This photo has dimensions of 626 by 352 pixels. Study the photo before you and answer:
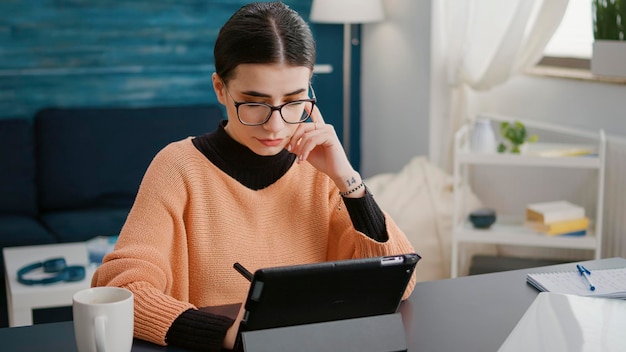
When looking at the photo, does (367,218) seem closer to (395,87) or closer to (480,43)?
(480,43)

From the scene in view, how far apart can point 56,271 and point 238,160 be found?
4.51 ft

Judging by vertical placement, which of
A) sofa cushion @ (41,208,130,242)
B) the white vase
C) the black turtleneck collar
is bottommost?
sofa cushion @ (41,208,130,242)

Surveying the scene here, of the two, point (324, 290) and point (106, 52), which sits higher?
point (106, 52)

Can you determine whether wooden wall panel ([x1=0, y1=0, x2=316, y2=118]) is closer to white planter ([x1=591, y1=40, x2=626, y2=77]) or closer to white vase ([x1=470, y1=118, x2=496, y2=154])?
white vase ([x1=470, y1=118, x2=496, y2=154])

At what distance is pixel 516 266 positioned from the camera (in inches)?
139

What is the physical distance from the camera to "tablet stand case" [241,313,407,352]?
49.1 inches

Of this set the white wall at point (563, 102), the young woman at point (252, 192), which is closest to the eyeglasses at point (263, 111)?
the young woman at point (252, 192)

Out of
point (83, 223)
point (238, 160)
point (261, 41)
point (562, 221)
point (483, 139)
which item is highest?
point (261, 41)

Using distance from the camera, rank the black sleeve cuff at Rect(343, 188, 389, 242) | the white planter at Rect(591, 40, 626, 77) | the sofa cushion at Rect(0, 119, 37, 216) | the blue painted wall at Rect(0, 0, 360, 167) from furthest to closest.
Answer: the blue painted wall at Rect(0, 0, 360, 167) → the sofa cushion at Rect(0, 119, 37, 216) → the white planter at Rect(591, 40, 626, 77) → the black sleeve cuff at Rect(343, 188, 389, 242)

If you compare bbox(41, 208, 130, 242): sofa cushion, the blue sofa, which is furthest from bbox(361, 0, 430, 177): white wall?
bbox(41, 208, 130, 242): sofa cushion

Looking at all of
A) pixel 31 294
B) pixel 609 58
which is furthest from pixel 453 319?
pixel 31 294

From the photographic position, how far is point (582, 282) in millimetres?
1594

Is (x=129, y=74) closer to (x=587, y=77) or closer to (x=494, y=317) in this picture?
(x=587, y=77)

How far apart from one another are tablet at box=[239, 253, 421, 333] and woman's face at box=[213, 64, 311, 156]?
0.39 metres
